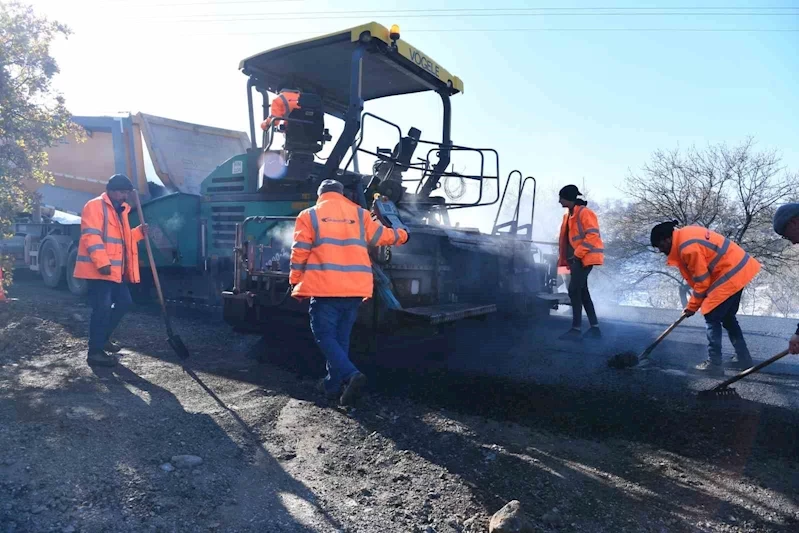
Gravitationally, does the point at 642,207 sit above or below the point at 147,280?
above

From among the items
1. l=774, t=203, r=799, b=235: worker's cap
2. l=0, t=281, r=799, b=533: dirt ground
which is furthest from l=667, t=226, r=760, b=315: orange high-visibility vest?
l=0, t=281, r=799, b=533: dirt ground

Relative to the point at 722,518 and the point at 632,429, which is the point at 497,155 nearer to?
the point at 632,429

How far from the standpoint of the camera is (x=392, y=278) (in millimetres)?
4434

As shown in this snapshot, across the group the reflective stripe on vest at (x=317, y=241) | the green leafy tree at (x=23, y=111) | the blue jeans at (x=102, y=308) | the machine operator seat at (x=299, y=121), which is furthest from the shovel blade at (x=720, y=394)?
the green leafy tree at (x=23, y=111)

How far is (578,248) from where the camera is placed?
5652mm

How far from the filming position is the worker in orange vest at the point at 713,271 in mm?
4348

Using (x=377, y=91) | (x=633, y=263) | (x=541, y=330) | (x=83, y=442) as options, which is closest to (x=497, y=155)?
(x=377, y=91)

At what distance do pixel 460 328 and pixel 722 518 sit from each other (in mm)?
3924

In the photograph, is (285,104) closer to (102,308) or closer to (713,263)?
(102,308)

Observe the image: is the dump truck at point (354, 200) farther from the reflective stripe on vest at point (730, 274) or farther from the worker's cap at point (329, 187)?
the reflective stripe on vest at point (730, 274)

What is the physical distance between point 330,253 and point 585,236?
3.02m

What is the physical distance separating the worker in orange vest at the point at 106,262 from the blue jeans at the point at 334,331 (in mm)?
1903

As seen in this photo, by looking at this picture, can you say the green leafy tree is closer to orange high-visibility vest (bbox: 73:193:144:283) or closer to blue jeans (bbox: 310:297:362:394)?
orange high-visibility vest (bbox: 73:193:144:283)

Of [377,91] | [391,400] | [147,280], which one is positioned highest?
[377,91]
